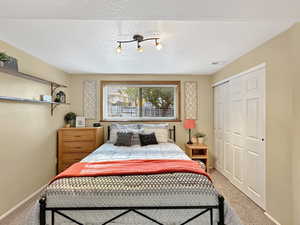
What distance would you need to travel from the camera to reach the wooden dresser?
→ 385 centimetres

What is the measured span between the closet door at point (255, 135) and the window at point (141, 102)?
1.91 metres

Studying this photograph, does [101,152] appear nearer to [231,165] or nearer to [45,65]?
[45,65]

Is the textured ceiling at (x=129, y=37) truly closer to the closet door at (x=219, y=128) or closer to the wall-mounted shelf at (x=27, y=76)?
the wall-mounted shelf at (x=27, y=76)

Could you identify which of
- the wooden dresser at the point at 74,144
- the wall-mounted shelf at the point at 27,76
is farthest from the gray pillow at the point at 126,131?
the wall-mounted shelf at the point at 27,76

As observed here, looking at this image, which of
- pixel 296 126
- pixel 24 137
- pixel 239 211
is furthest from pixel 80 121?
pixel 296 126

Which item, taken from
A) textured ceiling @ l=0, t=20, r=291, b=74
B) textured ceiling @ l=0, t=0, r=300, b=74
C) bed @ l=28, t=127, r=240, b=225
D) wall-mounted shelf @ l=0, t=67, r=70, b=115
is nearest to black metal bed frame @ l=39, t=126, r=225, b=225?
bed @ l=28, t=127, r=240, b=225

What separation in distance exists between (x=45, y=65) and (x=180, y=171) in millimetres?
3145

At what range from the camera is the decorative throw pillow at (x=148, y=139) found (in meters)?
3.67

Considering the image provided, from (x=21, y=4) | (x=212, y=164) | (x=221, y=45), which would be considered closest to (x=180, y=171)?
(x=221, y=45)

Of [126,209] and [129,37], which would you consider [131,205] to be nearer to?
[126,209]

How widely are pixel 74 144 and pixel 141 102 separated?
1.84 meters

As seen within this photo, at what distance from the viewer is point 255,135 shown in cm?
278

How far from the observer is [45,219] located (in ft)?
5.67

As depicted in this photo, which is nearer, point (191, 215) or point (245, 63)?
point (191, 215)
